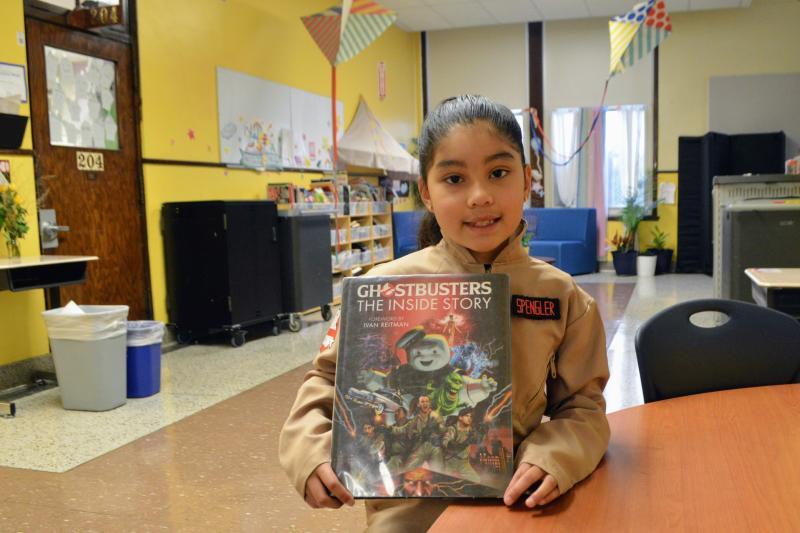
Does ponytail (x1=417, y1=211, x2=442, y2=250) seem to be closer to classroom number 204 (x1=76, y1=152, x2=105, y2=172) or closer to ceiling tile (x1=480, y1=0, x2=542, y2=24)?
classroom number 204 (x1=76, y1=152, x2=105, y2=172)

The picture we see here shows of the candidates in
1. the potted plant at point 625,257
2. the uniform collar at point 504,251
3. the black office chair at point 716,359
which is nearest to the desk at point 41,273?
the uniform collar at point 504,251

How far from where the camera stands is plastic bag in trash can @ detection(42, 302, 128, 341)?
3457 mm

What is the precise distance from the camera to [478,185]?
1007 mm

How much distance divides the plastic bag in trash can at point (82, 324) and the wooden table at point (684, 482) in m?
3.00

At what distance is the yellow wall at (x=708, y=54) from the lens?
8.85m

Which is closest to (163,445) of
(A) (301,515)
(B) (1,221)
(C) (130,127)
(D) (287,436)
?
(A) (301,515)

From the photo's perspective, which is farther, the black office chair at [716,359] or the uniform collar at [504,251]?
the black office chair at [716,359]

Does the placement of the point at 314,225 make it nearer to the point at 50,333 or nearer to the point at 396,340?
the point at 50,333

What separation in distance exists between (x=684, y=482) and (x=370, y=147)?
23.7 feet

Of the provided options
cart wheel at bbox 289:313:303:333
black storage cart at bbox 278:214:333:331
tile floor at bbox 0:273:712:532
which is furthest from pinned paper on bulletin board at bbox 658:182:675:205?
cart wheel at bbox 289:313:303:333

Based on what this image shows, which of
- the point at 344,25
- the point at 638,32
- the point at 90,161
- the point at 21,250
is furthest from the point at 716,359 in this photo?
the point at 638,32

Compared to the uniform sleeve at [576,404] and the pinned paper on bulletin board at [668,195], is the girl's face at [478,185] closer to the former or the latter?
the uniform sleeve at [576,404]

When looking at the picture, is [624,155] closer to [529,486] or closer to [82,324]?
[82,324]

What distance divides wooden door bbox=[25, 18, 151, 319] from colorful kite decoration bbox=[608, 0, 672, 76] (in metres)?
4.47
